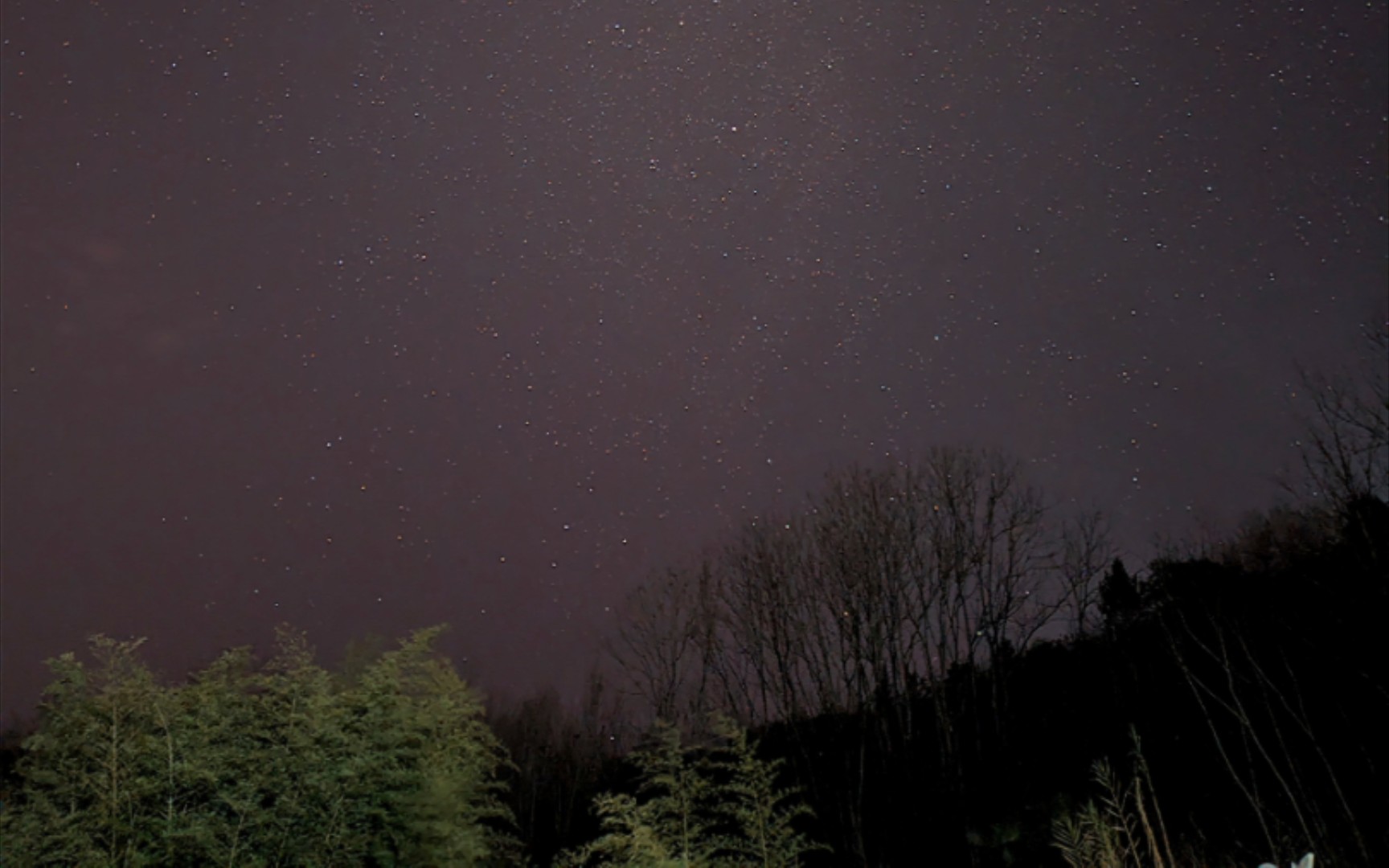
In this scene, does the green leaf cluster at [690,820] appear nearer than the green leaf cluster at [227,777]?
No

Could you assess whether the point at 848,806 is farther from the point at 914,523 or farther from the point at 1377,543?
the point at 1377,543

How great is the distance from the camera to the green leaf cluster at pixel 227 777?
5.00 metres

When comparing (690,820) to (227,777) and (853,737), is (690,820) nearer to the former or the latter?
(227,777)

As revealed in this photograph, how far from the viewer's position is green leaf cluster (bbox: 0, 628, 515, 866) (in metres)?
5.00

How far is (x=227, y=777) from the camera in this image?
17.4 feet

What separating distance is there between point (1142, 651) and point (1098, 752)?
7.00ft

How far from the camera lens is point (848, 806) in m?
15.1

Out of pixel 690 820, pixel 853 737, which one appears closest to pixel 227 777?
pixel 690 820

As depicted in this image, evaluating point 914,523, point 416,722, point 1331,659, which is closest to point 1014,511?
point 914,523

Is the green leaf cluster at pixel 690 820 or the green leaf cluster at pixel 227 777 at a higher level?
the green leaf cluster at pixel 227 777

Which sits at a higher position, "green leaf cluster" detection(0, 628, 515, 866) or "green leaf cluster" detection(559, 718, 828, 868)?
"green leaf cluster" detection(0, 628, 515, 866)

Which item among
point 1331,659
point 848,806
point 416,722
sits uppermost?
point 416,722

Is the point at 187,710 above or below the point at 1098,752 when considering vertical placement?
above

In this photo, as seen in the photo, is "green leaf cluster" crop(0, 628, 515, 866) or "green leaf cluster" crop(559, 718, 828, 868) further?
"green leaf cluster" crop(559, 718, 828, 868)
